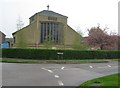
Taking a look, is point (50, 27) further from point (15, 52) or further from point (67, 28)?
point (15, 52)

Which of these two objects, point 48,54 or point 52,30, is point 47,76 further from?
point 52,30

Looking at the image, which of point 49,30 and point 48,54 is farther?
point 49,30

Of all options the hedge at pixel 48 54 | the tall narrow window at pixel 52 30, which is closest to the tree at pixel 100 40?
the tall narrow window at pixel 52 30

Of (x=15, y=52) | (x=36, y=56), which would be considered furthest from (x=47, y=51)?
(x=15, y=52)

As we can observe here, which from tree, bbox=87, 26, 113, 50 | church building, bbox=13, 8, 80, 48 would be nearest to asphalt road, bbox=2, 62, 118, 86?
tree, bbox=87, 26, 113, 50

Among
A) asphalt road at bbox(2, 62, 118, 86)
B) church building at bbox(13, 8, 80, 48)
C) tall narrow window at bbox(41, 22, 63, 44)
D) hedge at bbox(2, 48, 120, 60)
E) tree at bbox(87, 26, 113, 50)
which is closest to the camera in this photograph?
asphalt road at bbox(2, 62, 118, 86)

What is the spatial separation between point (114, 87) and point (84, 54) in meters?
29.0

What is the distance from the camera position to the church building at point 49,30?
61.1 m

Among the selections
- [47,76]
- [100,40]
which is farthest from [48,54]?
[47,76]

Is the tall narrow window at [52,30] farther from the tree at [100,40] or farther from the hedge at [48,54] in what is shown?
the hedge at [48,54]

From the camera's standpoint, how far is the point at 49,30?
62.7m

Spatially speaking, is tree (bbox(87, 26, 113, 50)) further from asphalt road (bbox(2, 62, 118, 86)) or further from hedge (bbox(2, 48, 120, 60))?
asphalt road (bbox(2, 62, 118, 86))

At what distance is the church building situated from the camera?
61.1 metres

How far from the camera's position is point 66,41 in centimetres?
6369
